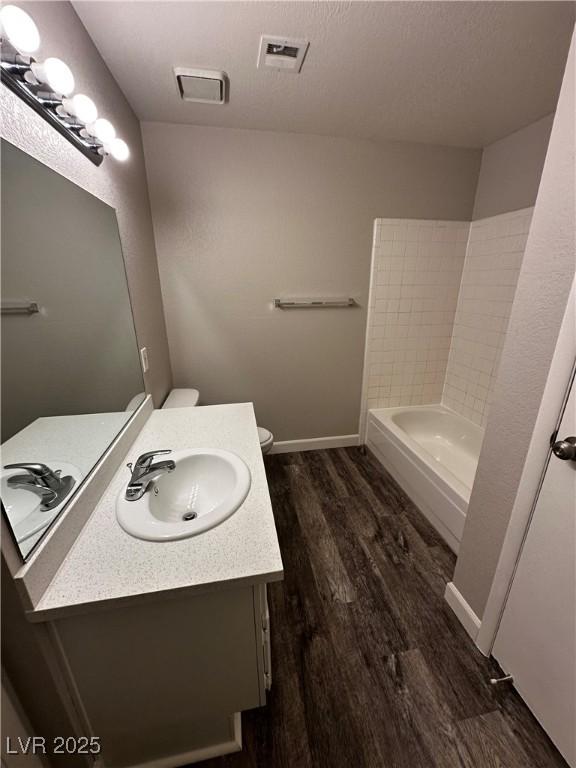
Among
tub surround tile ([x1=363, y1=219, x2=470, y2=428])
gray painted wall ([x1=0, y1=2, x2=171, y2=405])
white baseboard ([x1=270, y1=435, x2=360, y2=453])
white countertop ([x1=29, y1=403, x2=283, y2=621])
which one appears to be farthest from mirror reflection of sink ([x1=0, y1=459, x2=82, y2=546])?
tub surround tile ([x1=363, y1=219, x2=470, y2=428])

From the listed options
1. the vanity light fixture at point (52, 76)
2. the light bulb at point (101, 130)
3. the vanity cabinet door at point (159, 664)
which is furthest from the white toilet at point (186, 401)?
the vanity light fixture at point (52, 76)

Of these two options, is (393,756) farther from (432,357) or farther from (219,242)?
(219,242)

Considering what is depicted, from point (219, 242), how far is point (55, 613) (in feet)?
6.56

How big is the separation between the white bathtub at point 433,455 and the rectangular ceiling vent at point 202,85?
2.26 m

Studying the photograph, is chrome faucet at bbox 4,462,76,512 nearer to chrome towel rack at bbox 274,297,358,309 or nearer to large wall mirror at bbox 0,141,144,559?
large wall mirror at bbox 0,141,144,559

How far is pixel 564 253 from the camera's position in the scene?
2.65ft

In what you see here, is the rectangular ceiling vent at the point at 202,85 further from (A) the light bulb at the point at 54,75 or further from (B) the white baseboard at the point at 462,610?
(B) the white baseboard at the point at 462,610

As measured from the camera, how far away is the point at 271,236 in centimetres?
206

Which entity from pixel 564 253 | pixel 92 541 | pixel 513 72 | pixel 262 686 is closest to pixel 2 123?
pixel 92 541

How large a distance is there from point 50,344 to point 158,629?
770 millimetres

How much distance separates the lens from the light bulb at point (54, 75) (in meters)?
0.71

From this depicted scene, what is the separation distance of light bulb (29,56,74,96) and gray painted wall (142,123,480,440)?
1.18 m

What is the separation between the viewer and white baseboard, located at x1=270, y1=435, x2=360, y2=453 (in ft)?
8.45

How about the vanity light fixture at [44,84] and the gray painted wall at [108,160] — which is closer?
the vanity light fixture at [44,84]
